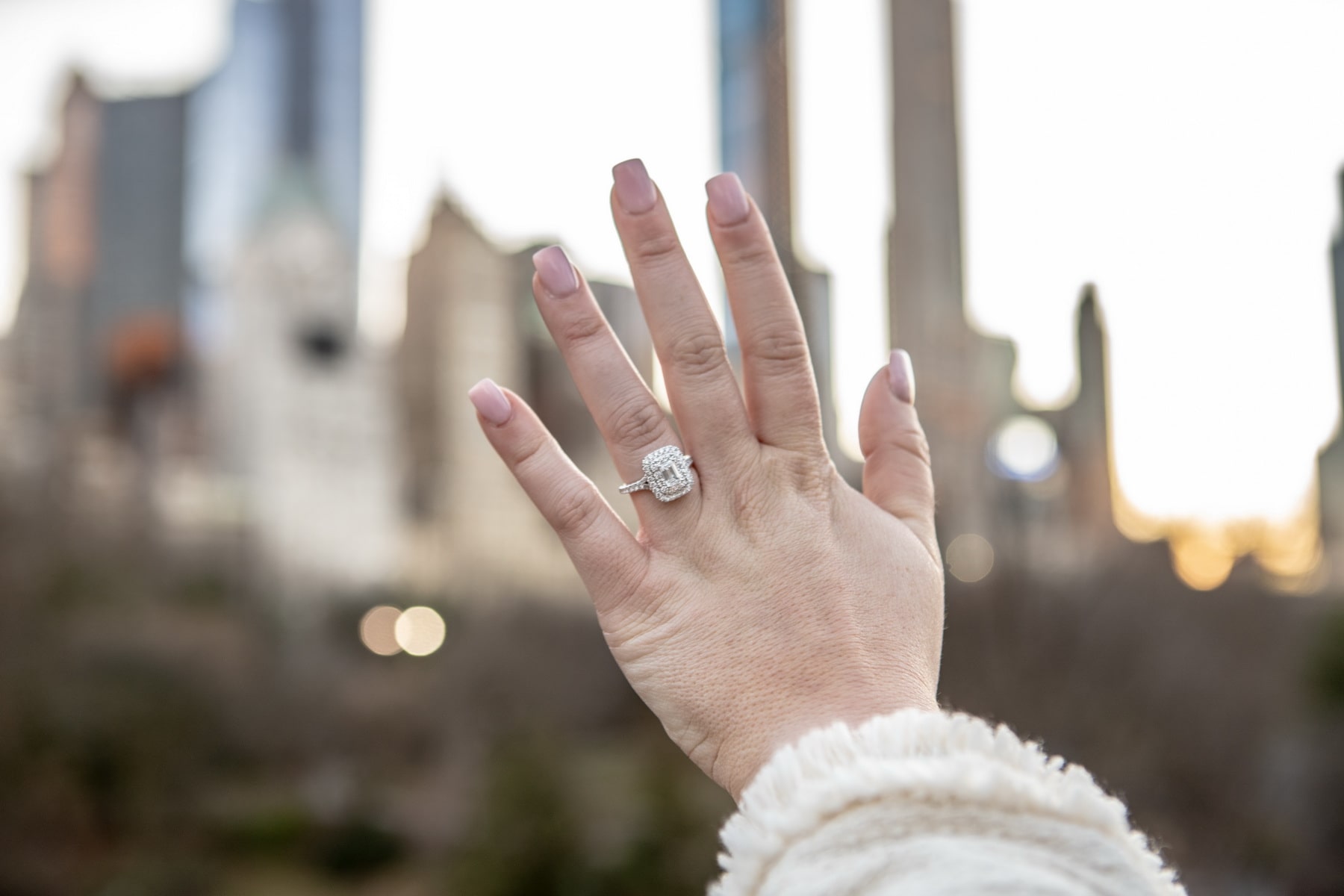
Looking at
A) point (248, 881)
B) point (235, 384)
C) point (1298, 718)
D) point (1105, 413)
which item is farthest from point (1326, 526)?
point (235, 384)

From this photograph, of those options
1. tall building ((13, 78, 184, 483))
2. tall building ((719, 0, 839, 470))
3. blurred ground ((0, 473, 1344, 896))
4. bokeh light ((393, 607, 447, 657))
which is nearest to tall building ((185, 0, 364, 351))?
tall building ((13, 78, 184, 483))

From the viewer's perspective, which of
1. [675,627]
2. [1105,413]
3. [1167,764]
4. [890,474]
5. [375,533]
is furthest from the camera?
[1105,413]

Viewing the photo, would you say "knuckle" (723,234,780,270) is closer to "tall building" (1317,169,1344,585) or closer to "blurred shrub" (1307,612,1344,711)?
"blurred shrub" (1307,612,1344,711)

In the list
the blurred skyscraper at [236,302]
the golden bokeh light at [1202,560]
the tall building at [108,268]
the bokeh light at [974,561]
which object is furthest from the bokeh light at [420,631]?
the tall building at [108,268]

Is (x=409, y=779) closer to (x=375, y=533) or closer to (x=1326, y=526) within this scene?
(x=375, y=533)

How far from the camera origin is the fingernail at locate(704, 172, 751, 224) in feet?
3.60

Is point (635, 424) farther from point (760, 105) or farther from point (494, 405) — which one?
point (760, 105)

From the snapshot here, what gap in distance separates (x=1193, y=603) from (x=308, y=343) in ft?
142

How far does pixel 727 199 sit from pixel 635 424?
0.88 feet

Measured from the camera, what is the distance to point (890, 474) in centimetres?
133

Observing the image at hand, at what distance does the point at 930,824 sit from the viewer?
0.83 meters

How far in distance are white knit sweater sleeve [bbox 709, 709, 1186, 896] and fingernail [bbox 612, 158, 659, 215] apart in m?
0.59

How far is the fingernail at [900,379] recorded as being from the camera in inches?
54.9

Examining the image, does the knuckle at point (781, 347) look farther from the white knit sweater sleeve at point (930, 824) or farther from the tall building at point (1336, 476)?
the tall building at point (1336, 476)
